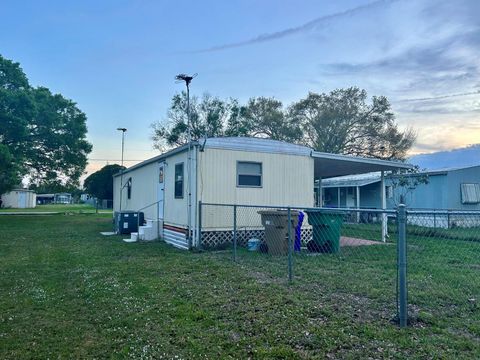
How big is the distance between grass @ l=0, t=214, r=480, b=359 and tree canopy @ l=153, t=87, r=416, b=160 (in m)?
20.5

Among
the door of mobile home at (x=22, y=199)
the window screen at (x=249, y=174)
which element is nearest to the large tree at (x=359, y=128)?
the window screen at (x=249, y=174)

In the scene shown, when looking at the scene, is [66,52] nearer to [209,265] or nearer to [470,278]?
[209,265]

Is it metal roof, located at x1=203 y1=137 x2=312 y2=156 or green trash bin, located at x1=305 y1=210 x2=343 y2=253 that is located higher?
metal roof, located at x1=203 y1=137 x2=312 y2=156

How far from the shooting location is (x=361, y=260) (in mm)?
7797

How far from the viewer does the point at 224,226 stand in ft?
32.2

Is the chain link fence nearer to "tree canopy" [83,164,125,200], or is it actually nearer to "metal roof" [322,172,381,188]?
"metal roof" [322,172,381,188]

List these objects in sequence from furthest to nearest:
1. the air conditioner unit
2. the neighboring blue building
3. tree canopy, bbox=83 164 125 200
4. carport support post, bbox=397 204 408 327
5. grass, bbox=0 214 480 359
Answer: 1. tree canopy, bbox=83 164 125 200
2. the neighboring blue building
3. the air conditioner unit
4. carport support post, bbox=397 204 408 327
5. grass, bbox=0 214 480 359

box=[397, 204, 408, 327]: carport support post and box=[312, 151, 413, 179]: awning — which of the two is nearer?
box=[397, 204, 408, 327]: carport support post

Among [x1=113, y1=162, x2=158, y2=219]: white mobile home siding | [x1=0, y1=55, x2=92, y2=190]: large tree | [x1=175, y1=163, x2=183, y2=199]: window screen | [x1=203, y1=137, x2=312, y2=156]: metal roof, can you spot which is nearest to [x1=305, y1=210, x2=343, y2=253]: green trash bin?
[x1=203, y1=137, x2=312, y2=156]: metal roof

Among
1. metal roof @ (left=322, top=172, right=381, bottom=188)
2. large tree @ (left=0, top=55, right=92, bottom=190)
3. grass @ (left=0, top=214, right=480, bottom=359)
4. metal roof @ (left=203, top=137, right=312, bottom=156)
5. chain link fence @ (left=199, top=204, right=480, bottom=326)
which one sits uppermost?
large tree @ (left=0, top=55, right=92, bottom=190)

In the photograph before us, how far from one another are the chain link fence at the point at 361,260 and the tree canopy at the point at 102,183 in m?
31.3

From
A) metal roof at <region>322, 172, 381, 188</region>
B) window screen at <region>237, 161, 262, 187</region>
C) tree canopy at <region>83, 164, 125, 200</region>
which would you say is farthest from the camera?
tree canopy at <region>83, 164, 125, 200</region>

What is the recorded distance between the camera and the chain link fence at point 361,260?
430 cm

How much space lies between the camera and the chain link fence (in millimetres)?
4301
